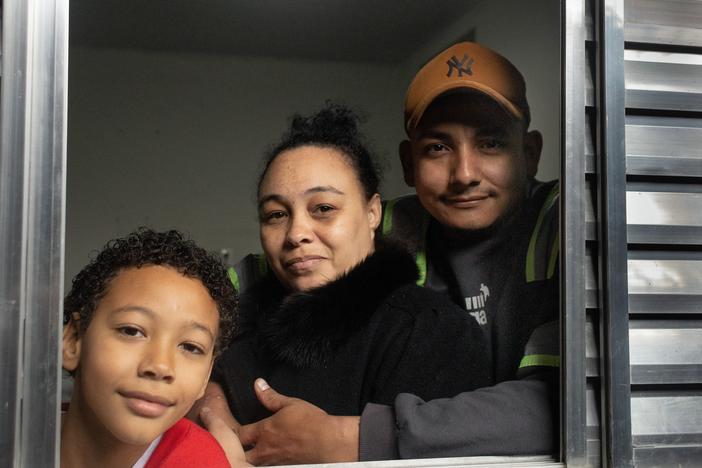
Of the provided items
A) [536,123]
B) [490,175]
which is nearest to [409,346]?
[490,175]

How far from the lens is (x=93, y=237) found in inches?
97.6

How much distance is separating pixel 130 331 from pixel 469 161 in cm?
118

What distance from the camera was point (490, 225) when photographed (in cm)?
262

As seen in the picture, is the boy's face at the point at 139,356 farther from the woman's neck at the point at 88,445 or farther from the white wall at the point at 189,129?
the white wall at the point at 189,129

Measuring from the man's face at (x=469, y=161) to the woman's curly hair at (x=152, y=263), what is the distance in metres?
0.73

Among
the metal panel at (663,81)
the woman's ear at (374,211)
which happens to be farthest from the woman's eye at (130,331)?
the metal panel at (663,81)

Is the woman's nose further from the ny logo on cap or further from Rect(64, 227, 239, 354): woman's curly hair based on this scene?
the ny logo on cap

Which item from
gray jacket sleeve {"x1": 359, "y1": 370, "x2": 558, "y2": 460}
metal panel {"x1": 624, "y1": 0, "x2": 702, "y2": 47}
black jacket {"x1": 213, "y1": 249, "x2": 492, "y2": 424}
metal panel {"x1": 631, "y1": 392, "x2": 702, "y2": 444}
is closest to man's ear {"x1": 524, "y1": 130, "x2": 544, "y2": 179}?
metal panel {"x1": 624, "y1": 0, "x2": 702, "y2": 47}

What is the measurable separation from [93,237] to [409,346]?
1.01m

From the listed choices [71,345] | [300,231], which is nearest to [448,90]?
[300,231]

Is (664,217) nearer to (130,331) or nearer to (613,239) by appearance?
(613,239)

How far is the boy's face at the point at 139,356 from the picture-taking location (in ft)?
6.59

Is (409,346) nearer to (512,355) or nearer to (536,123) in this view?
(512,355)

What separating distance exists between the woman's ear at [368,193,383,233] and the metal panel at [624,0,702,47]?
89 cm
